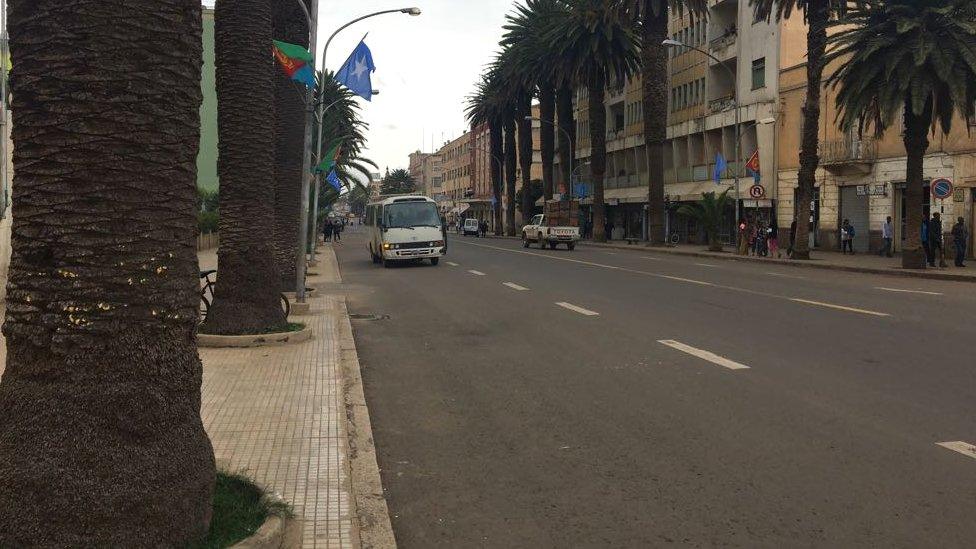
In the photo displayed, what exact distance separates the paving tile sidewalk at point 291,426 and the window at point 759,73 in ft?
136

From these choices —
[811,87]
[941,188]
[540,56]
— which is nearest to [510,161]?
[540,56]

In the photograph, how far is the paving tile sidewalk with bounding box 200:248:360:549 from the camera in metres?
4.76

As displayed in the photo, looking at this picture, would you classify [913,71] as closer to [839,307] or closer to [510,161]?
[839,307]

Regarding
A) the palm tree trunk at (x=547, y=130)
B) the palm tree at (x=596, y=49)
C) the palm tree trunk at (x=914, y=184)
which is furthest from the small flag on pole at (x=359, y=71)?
the palm tree trunk at (x=547, y=130)

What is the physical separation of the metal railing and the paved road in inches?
1010

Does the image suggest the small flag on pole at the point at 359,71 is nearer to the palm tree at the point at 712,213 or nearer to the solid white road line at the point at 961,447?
the solid white road line at the point at 961,447

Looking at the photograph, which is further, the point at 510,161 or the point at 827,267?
the point at 510,161

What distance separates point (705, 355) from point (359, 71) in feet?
35.1

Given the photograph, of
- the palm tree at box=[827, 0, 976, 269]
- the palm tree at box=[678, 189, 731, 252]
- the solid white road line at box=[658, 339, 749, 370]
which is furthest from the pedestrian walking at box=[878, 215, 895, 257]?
the solid white road line at box=[658, 339, 749, 370]

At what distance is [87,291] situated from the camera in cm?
354

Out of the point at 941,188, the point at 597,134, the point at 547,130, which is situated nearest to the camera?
the point at 941,188

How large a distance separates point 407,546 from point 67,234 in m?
2.26

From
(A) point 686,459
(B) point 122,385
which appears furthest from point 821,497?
(B) point 122,385

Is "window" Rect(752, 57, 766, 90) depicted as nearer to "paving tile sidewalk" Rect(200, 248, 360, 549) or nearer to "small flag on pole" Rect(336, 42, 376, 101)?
"small flag on pole" Rect(336, 42, 376, 101)
